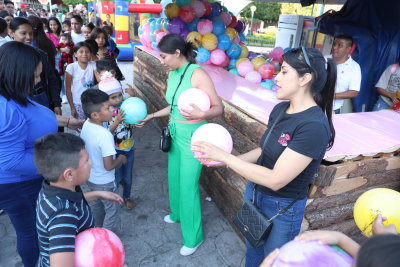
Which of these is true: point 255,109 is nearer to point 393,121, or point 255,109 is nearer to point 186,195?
point 186,195

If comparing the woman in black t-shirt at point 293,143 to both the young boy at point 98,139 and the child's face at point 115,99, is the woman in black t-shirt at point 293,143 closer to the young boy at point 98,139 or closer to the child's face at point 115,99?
the young boy at point 98,139

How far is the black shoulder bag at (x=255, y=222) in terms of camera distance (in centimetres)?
155

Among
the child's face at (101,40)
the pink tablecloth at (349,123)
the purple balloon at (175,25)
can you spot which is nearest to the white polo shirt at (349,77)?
the pink tablecloth at (349,123)

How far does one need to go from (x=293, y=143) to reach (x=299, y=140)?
3cm

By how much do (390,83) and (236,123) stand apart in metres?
2.57

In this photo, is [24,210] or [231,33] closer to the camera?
[24,210]

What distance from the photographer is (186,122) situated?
228 cm

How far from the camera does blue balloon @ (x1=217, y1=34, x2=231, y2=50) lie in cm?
477

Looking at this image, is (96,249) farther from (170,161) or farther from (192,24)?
(192,24)

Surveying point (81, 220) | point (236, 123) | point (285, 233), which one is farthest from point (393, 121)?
point (81, 220)

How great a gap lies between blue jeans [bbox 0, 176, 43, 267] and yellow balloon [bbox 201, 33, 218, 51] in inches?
143

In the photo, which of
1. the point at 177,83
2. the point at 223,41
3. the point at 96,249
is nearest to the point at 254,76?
the point at 223,41

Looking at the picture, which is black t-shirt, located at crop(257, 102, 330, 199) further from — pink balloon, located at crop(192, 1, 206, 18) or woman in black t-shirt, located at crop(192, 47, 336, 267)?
pink balloon, located at crop(192, 1, 206, 18)

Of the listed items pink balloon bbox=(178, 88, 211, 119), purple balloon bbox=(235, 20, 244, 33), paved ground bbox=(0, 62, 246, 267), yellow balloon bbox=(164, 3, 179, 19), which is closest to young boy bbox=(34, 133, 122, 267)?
pink balloon bbox=(178, 88, 211, 119)
